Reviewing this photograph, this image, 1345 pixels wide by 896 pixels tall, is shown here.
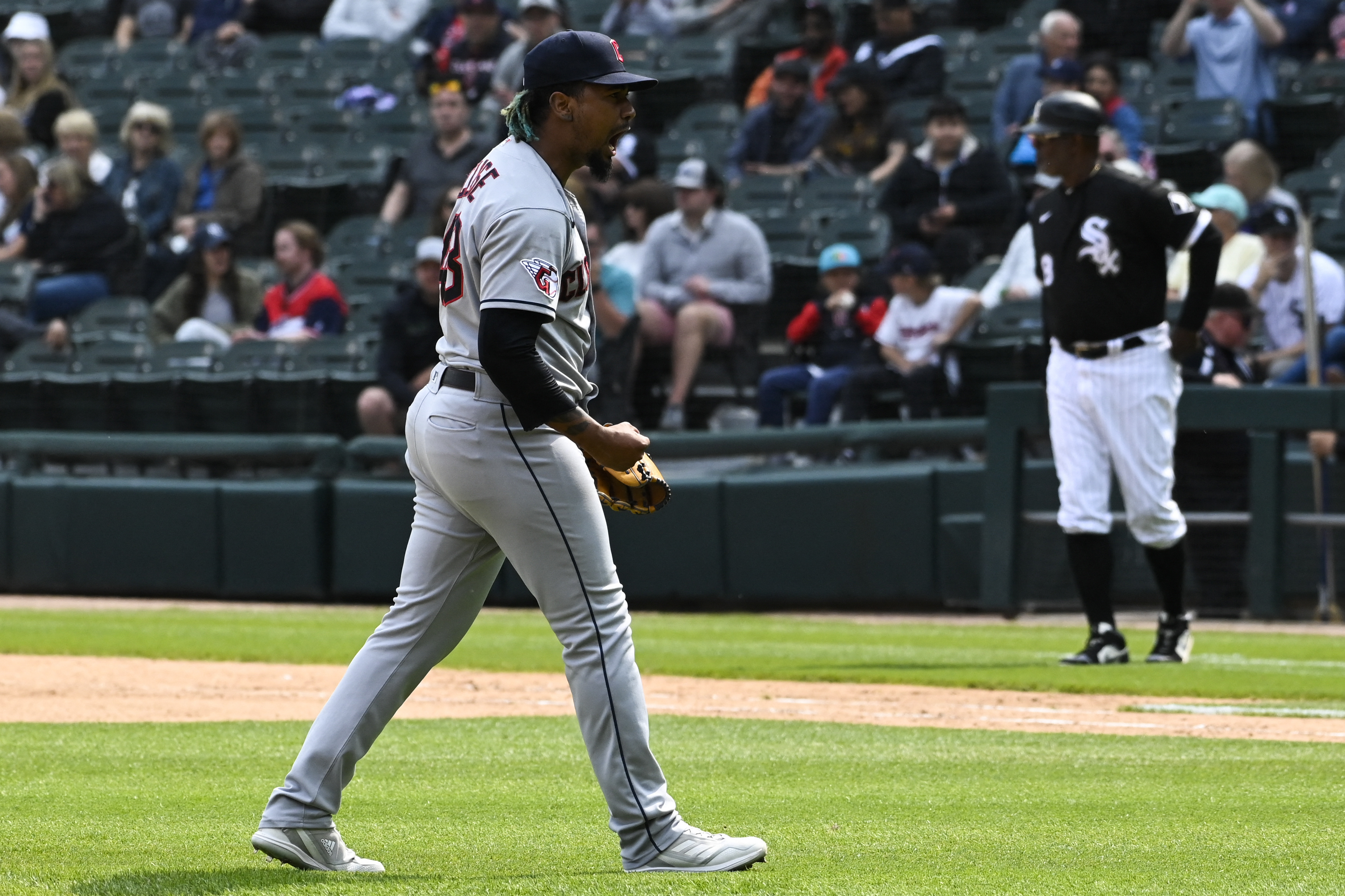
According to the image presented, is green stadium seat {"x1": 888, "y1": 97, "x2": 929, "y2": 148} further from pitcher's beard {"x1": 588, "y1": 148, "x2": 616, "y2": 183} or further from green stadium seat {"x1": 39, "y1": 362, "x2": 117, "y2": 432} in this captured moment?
pitcher's beard {"x1": 588, "y1": 148, "x2": 616, "y2": 183}

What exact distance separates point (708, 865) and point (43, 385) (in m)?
11.1

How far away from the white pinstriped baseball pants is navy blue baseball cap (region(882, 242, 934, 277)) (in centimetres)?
330

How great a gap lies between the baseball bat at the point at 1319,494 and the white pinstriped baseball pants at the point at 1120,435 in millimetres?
2764

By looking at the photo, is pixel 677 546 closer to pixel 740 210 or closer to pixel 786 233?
pixel 786 233

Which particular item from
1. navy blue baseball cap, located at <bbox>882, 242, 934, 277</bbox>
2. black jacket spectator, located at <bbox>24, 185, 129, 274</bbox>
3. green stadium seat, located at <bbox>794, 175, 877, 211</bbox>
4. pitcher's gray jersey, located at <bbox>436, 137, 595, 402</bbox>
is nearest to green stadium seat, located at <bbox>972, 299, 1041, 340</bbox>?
navy blue baseball cap, located at <bbox>882, 242, 934, 277</bbox>

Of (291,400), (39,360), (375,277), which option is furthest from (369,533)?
(39,360)

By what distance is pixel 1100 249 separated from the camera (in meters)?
7.73

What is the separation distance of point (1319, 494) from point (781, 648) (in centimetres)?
314

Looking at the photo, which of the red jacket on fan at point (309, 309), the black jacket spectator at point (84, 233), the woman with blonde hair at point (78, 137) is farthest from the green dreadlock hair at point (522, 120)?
the woman with blonde hair at point (78, 137)

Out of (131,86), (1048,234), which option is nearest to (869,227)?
(1048,234)

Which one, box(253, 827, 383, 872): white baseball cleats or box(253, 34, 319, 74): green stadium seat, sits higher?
box(253, 34, 319, 74): green stadium seat

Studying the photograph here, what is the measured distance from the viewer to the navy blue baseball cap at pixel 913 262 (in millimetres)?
11180

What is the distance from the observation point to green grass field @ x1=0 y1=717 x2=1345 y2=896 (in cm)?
360

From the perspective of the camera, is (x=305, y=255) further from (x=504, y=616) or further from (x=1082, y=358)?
(x=1082, y=358)
